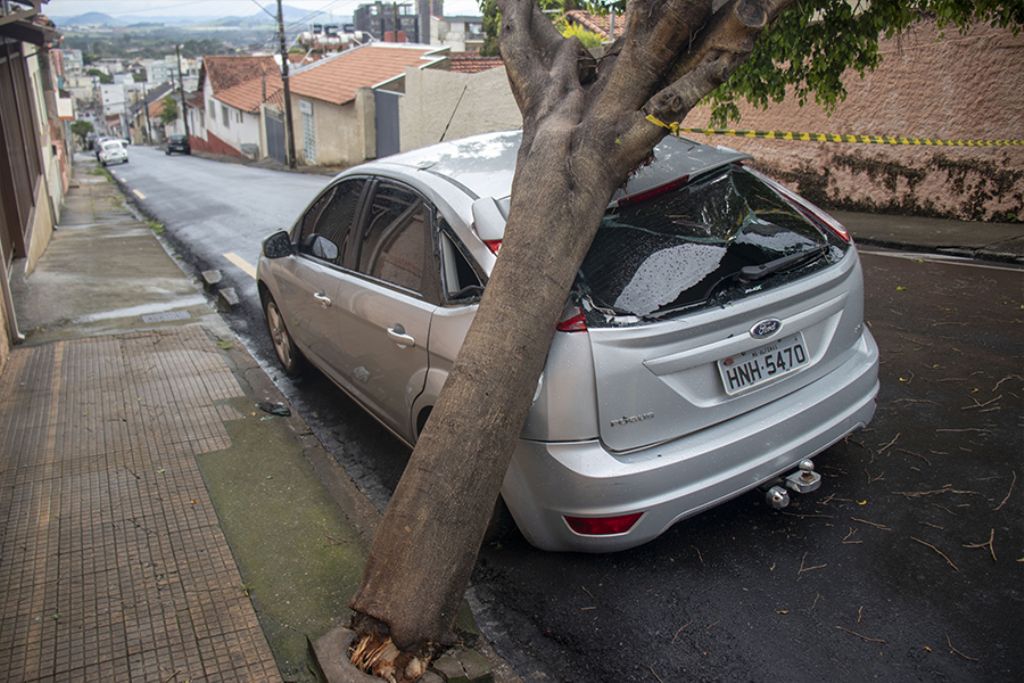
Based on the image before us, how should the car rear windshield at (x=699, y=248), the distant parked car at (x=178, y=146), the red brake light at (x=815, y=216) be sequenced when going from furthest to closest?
the distant parked car at (x=178, y=146) → the red brake light at (x=815, y=216) → the car rear windshield at (x=699, y=248)

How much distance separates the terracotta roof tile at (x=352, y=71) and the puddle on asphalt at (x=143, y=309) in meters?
22.9

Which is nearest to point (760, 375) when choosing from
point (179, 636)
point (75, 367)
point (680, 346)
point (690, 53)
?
point (680, 346)

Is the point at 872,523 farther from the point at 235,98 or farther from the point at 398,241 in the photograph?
the point at 235,98

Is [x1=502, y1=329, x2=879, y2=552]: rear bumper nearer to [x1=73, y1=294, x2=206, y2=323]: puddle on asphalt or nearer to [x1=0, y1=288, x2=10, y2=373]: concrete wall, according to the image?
[x1=0, y1=288, x2=10, y2=373]: concrete wall

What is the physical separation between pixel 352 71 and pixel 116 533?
112 ft

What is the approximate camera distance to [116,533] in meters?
4.01

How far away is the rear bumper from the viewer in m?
3.19

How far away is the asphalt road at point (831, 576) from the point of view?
3.06m

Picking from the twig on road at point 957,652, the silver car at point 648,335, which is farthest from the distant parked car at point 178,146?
the twig on road at point 957,652

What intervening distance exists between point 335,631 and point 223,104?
184ft

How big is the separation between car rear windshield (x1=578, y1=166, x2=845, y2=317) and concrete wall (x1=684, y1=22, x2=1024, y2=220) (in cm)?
691

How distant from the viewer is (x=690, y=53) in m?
3.32

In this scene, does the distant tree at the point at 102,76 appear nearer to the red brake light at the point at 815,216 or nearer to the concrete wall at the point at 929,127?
the concrete wall at the point at 929,127

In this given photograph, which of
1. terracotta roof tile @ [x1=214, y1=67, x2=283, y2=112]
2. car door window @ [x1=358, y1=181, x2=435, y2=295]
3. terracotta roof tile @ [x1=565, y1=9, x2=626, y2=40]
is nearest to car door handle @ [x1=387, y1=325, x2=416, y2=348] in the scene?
car door window @ [x1=358, y1=181, x2=435, y2=295]
